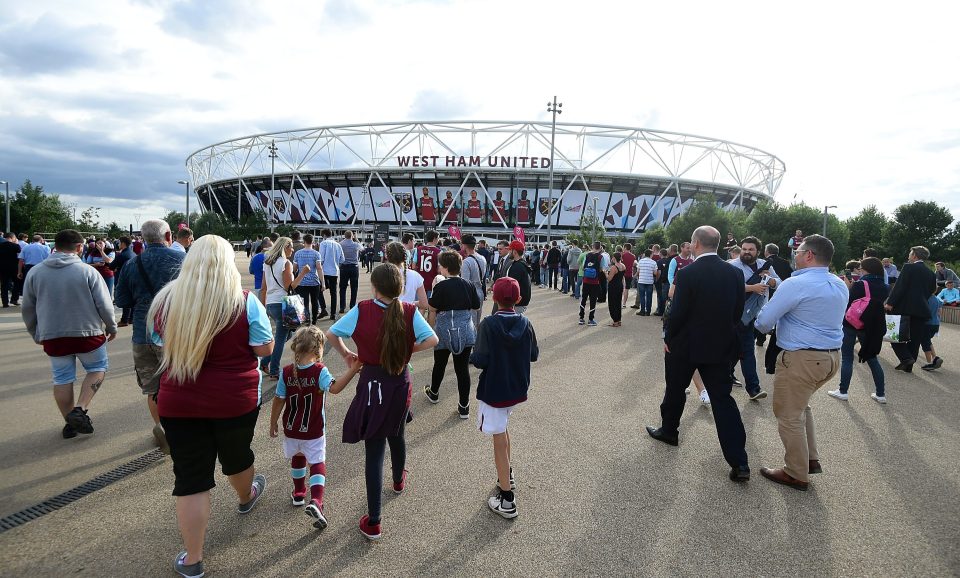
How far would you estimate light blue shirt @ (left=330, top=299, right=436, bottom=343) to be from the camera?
2.73m

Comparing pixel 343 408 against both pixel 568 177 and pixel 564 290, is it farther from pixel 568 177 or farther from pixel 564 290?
pixel 568 177

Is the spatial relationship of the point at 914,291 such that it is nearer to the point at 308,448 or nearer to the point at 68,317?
the point at 308,448

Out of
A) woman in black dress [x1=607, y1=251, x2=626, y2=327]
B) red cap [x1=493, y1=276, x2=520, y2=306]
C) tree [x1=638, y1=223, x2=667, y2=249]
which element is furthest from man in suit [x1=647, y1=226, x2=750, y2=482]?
tree [x1=638, y1=223, x2=667, y2=249]

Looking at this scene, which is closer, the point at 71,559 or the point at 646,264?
the point at 71,559

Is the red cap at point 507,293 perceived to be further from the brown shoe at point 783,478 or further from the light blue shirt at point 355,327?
the brown shoe at point 783,478

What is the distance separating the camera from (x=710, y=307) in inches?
143

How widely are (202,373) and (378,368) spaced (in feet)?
2.82

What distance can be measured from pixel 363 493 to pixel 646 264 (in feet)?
34.1

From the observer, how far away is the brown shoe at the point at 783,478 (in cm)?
349

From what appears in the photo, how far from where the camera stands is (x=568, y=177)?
174 feet

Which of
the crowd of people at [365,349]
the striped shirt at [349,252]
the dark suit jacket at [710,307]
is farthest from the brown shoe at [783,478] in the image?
the striped shirt at [349,252]

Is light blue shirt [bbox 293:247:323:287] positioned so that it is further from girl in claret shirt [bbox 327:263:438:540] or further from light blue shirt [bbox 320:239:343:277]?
girl in claret shirt [bbox 327:263:438:540]

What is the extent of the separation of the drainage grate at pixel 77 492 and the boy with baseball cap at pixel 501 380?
262 cm

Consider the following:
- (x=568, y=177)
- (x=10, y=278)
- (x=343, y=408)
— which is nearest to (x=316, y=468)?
(x=343, y=408)
